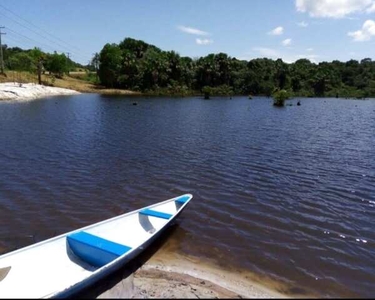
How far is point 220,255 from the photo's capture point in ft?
31.0

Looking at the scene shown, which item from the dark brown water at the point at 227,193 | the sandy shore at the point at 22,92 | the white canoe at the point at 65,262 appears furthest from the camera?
the sandy shore at the point at 22,92

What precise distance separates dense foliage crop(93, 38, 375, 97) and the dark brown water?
7641 cm

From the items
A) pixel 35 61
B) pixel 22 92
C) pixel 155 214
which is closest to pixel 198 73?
pixel 35 61

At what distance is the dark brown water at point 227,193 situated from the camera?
9508mm

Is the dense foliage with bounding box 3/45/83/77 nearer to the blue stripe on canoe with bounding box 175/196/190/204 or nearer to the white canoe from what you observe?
the blue stripe on canoe with bounding box 175/196/190/204

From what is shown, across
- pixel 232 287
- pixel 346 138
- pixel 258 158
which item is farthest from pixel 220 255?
pixel 346 138

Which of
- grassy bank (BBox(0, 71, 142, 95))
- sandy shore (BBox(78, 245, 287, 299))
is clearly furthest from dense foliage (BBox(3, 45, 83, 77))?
sandy shore (BBox(78, 245, 287, 299))

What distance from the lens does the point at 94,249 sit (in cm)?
802

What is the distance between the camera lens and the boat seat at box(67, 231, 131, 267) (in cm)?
791

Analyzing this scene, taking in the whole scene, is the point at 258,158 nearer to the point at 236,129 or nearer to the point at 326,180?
the point at 326,180

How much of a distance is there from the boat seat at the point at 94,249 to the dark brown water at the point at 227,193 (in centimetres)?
246

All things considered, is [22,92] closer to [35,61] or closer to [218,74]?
[35,61]

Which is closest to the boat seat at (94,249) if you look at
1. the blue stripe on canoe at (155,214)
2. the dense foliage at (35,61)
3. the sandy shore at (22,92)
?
the blue stripe on canoe at (155,214)

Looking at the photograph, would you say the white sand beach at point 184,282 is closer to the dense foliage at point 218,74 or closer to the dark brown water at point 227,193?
the dark brown water at point 227,193
